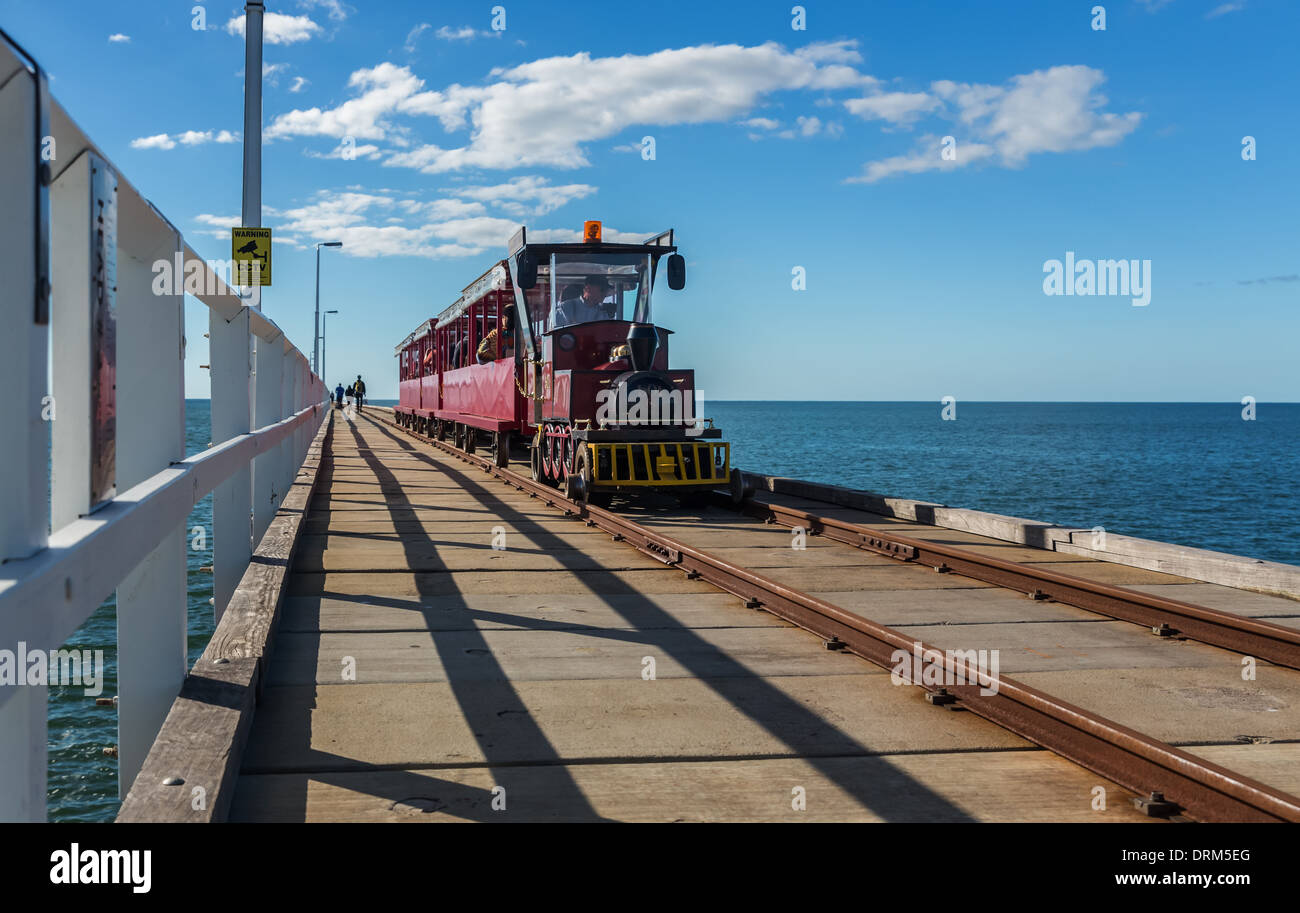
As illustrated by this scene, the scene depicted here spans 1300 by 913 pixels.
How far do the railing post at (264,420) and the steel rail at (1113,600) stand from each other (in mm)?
5069

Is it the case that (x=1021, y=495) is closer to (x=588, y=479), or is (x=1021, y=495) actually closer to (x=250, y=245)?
(x=588, y=479)

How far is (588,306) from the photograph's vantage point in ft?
46.2

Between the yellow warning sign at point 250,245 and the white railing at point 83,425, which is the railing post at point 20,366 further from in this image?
the yellow warning sign at point 250,245

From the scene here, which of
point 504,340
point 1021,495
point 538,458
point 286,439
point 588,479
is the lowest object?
point 1021,495

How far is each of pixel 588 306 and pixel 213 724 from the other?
11.0 meters

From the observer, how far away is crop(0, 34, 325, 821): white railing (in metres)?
1.96

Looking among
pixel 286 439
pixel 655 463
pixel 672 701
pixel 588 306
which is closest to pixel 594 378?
pixel 655 463

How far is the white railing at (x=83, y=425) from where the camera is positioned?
196 centimetres

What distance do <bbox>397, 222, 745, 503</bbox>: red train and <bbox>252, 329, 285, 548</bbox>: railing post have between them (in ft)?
11.8

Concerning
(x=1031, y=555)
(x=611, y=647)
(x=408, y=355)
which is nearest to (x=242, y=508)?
(x=611, y=647)

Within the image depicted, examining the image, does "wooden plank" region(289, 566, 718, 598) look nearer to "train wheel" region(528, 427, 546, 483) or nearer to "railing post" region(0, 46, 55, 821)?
"railing post" region(0, 46, 55, 821)

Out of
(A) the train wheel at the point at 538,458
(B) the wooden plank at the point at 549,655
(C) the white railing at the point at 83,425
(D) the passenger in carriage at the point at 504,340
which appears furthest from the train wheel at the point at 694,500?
(C) the white railing at the point at 83,425
